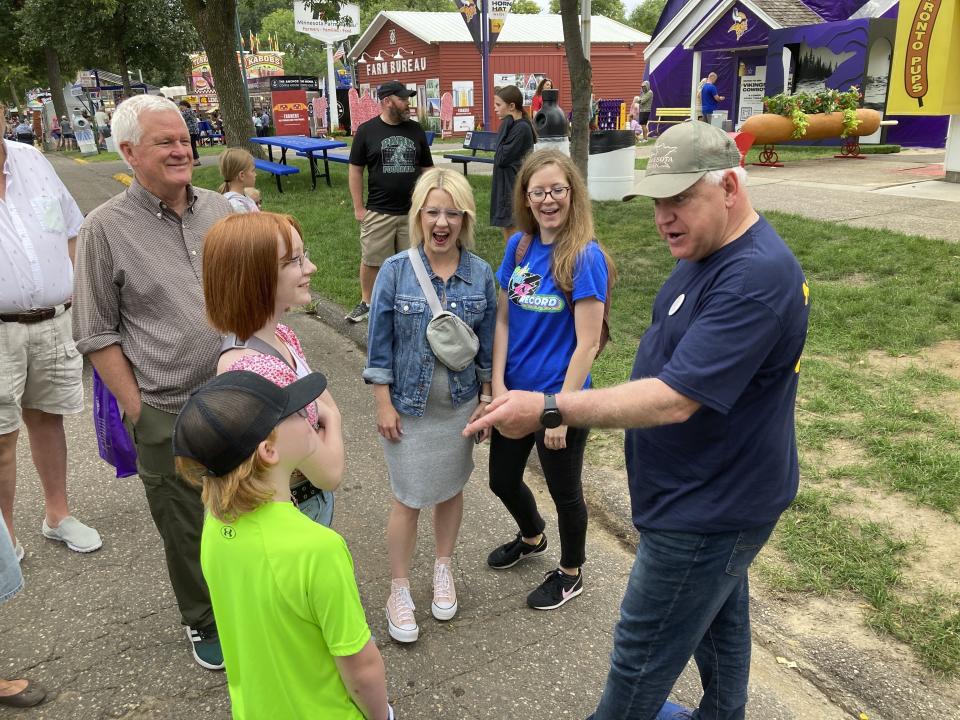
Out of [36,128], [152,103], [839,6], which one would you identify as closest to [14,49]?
[36,128]

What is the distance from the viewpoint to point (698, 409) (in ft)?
5.59

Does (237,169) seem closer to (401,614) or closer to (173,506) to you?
(173,506)

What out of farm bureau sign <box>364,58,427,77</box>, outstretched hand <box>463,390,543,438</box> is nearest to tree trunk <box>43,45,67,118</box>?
farm bureau sign <box>364,58,427,77</box>

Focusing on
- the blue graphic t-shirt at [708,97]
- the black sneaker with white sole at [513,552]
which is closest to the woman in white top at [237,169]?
the black sneaker with white sole at [513,552]

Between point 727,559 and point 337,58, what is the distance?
152 feet

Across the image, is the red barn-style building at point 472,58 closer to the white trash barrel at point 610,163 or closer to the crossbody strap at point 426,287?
the white trash barrel at point 610,163

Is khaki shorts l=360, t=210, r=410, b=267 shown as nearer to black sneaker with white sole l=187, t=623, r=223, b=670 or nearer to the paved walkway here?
the paved walkway

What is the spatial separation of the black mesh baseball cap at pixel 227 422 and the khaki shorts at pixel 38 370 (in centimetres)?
210

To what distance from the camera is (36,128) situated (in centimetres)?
4822

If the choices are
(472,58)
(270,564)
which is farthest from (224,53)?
(472,58)

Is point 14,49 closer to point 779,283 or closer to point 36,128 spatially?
point 36,128

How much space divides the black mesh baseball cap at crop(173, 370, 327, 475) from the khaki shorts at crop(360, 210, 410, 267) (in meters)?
4.96

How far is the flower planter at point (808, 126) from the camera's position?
14492mm

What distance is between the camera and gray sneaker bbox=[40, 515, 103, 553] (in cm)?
344
